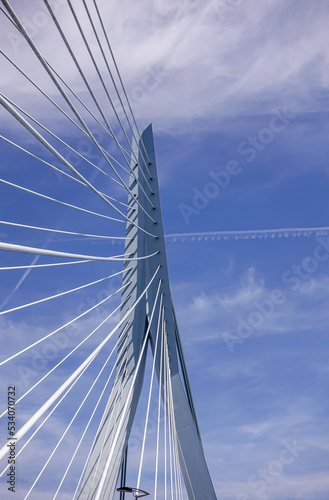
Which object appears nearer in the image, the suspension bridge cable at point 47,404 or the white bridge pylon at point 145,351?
the suspension bridge cable at point 47,404

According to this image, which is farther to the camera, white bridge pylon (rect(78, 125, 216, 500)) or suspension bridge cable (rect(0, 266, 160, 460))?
white bridge pylon (rect(78, 125, 216, 500))

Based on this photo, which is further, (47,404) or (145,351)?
(145,351)

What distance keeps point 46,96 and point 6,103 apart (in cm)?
244

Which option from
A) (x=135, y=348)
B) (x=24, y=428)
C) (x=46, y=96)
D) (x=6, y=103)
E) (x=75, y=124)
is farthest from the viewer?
(x=135, y=348)

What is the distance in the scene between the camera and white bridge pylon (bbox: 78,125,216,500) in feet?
24.5

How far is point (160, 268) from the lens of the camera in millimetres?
8938

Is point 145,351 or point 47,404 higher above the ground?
point 145,351

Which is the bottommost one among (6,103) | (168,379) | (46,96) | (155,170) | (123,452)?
(123,452)

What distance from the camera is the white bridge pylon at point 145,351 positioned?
7457 mm

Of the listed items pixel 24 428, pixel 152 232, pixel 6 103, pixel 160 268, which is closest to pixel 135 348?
pixel 160 268

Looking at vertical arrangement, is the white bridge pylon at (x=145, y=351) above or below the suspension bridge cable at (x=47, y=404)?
above

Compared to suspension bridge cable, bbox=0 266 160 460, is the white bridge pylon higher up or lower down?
higher up

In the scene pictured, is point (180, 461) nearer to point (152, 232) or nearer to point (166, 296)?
point (166, 296)

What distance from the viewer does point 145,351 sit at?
8.70 m
